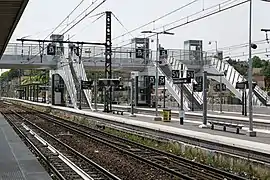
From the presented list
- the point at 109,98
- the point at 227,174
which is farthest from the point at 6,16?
the point at 109,98

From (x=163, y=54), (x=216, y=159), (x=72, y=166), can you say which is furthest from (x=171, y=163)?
(x=163, y=54)

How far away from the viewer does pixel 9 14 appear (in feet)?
40.9

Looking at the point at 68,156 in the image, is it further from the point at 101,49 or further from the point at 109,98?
the point at 101,49

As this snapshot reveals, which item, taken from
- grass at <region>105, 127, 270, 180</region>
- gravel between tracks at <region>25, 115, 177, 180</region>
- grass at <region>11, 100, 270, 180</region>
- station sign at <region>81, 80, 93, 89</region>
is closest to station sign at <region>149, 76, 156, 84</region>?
station sign at <region>81, 80, 93, 89</region>

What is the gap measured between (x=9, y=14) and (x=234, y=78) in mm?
41544

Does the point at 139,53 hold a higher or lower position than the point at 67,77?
higher

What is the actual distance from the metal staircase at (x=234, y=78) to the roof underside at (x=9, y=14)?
36739mm

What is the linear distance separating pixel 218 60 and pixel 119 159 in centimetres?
4148

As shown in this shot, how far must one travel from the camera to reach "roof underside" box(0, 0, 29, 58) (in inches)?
423

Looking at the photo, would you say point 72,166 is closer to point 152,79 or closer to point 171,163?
point 171,163

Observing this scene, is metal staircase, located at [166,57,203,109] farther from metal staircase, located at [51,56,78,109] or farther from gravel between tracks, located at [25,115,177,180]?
gravel between tracks, located at [25,115,177,180]

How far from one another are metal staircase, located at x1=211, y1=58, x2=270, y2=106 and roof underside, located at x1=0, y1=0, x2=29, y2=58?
36.7 m

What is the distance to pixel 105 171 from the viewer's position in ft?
43.0

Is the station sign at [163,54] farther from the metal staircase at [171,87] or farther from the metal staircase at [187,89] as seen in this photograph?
the metal staircase at [171,87]
